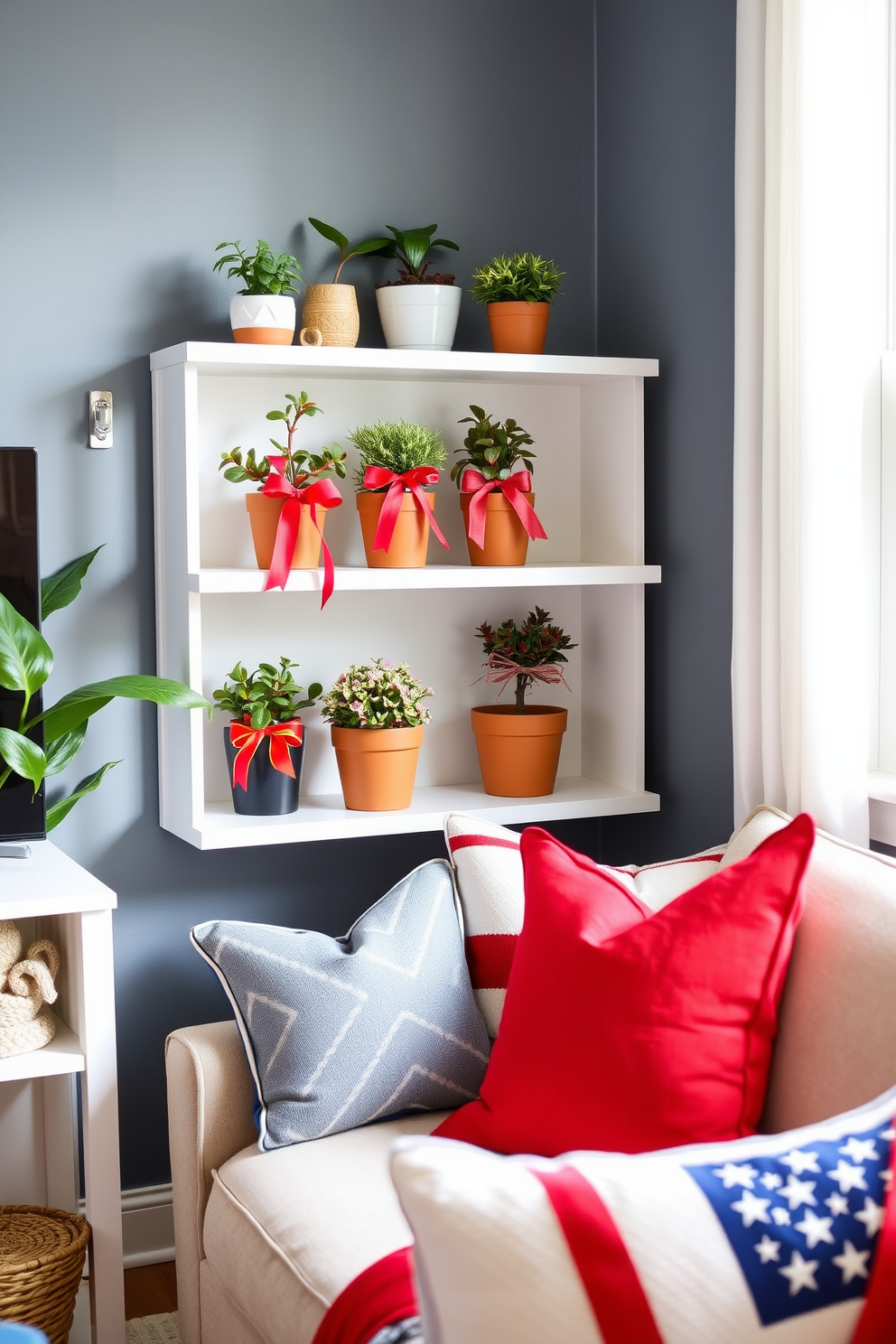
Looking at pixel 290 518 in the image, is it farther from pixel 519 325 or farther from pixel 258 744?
pixel 519 325

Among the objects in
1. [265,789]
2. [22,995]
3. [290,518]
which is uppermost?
[290,518]

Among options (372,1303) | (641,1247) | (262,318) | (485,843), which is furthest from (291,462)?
(641,1247)

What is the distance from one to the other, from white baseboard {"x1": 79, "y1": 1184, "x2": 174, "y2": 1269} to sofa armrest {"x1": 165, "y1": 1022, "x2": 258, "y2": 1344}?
577 mm

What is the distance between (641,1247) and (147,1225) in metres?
1.66

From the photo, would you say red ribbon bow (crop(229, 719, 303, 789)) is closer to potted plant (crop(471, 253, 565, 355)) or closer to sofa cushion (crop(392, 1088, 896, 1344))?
potted plant (crop(471, 253, 565, 355))

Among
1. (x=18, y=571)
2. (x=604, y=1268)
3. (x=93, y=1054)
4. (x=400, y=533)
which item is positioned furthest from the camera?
(x=400, y=533)

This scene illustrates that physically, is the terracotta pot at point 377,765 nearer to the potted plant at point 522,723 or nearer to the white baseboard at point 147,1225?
the potted plant at point 522,723

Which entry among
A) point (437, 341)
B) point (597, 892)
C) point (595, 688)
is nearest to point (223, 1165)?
point (597, 892)

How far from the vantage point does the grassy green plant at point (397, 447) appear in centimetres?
225

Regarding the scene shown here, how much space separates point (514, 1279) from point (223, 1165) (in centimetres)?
90

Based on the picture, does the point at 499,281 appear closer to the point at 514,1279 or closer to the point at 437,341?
the point at 437,341

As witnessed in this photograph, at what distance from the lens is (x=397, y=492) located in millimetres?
2219

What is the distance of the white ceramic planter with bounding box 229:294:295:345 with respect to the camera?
2.19 m

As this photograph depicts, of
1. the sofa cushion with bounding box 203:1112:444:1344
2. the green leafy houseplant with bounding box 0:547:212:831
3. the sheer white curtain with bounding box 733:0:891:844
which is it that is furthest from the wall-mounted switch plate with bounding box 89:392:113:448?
the sofa cushion with bounding box 203:1112:444:1344
